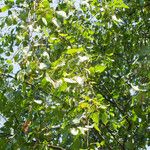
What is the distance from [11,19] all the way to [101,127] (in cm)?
291

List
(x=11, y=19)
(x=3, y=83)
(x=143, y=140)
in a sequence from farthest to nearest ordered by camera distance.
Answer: (x=143, y=140) < (x=3, y=83) < (x=11, y=19)

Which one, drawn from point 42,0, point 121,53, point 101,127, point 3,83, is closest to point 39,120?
point 3,83

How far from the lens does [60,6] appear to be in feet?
12.7

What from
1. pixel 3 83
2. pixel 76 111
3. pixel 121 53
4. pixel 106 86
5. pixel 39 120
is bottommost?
pixel 76 111

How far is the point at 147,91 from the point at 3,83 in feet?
5.99

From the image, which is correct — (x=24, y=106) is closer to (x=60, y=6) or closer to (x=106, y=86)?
(x=60, y=6)

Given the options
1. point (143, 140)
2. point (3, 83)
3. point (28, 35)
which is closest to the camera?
→ point (28, 35)

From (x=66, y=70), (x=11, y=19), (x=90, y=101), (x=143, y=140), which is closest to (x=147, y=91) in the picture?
(x=90, y=101)

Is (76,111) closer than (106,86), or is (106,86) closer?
(76,111)

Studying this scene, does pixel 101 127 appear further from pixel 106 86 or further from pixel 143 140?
pixel 106 86

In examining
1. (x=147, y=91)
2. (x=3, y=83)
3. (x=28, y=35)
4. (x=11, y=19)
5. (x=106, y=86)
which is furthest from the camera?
(x=106, y=86)

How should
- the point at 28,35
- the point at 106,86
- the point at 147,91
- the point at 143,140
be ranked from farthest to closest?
the point at 106,86, the point at 143,140, the point at 28,35, the point at 147,91

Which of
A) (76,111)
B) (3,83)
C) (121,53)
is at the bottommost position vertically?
(76,111)

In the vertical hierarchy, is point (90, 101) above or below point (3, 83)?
below
